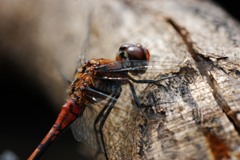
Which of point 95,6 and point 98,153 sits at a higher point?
point 95,6

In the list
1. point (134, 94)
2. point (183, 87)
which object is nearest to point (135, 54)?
point (134, 94)

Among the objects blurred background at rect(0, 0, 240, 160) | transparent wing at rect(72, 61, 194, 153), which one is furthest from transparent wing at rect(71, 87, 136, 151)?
blurred background at rect(0, 0, 240, 160)

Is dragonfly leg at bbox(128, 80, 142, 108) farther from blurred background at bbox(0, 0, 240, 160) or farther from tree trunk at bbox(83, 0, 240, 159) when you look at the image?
blurred background at bbox(0, 0, 240, 160)

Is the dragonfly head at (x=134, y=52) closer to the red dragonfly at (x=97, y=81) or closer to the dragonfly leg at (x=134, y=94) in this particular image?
the red dragonfly at (x=97, y=81)

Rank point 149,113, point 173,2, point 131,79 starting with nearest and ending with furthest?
1. point 149,113
2. point 131,79
3. point 173,2

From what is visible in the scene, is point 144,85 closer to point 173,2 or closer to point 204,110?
point 204,110

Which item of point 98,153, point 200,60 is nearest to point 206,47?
point 200,60

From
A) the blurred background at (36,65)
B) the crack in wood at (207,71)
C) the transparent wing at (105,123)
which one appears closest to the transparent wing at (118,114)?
the transparent wing at (105,123)
